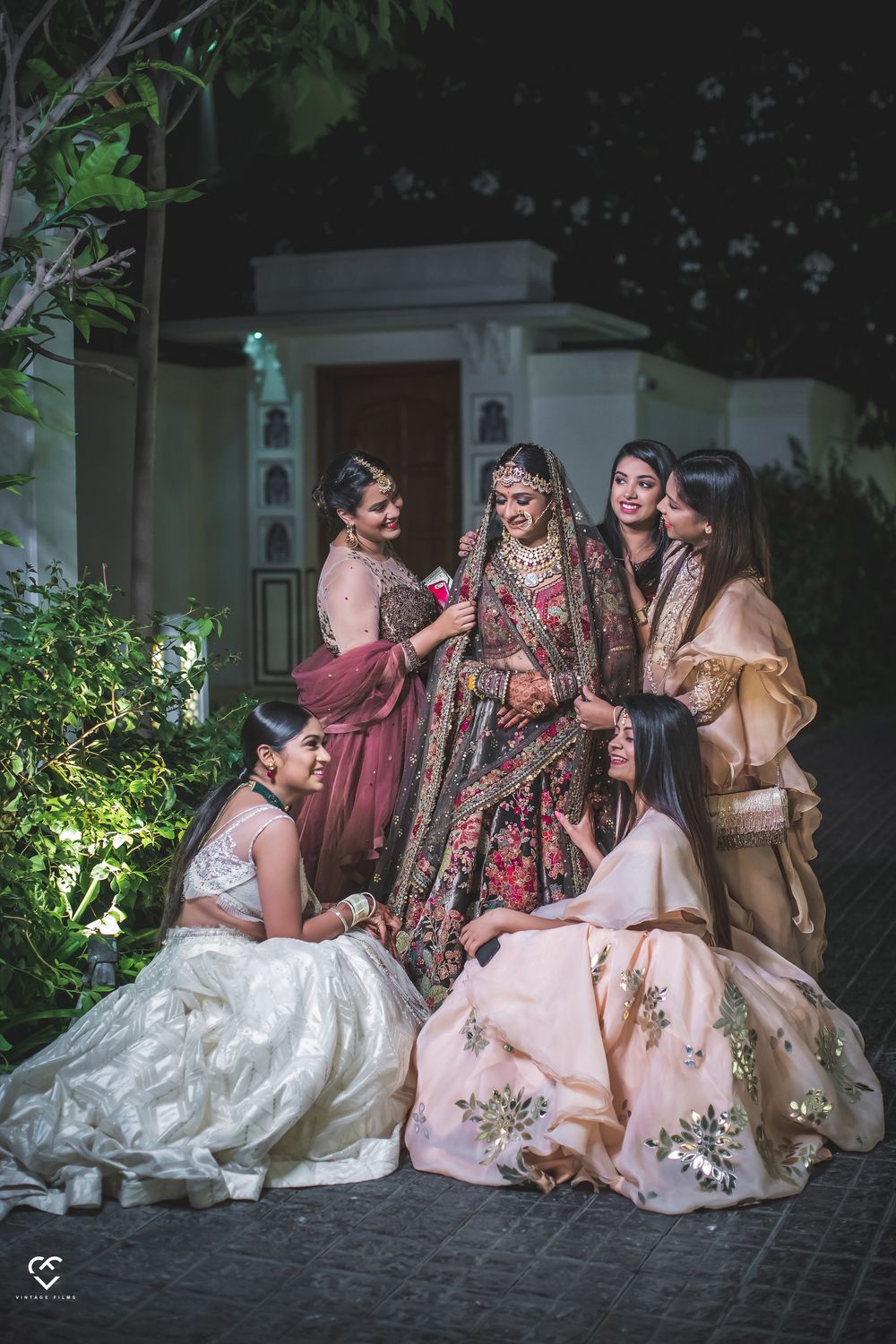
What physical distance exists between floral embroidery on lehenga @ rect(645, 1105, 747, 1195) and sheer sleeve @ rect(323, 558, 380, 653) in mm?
1864

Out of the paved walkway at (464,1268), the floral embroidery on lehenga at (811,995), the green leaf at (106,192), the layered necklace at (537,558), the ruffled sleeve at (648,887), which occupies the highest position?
the green leaf at (106,192)

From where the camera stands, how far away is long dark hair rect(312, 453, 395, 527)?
501 cm

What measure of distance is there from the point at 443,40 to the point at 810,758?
9.46 meters

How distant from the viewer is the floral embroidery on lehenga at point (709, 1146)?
376cm

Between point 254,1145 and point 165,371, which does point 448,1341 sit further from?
point 165,371

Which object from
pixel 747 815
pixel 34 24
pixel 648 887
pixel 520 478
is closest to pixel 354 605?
pixel 520 478

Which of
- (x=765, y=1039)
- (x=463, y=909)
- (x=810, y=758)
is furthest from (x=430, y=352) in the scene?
(x=765, y=1039)

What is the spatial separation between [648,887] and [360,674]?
1.38 metres

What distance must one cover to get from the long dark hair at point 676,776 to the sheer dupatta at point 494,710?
62 centimetres

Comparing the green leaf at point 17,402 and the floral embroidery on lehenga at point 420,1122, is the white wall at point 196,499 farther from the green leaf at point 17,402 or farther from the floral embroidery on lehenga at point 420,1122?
the floral embroidery on lehenga at point 420,1122

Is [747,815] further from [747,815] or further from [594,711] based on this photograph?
[594,711]

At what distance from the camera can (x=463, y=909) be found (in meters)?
4.81

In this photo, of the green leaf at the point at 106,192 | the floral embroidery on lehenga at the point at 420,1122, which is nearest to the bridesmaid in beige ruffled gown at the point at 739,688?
the floral embroidery on lehenga at the point at 420,1122

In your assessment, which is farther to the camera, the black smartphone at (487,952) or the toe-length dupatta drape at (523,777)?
the toe-length dupatta drape at (523,777)
